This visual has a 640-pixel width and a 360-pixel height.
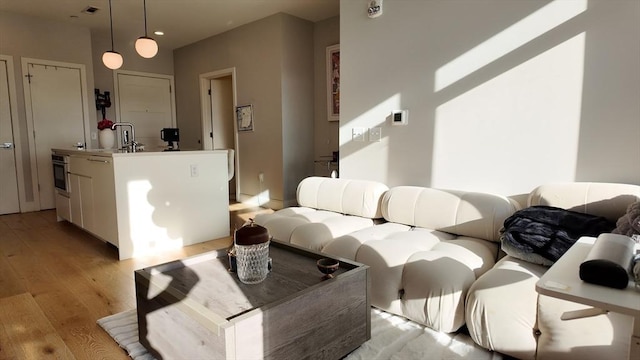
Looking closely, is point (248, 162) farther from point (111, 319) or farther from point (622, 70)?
point (622, 70)

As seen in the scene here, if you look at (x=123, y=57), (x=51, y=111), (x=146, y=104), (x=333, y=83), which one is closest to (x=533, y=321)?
(x=333, y=83)

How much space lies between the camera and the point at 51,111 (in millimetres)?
5387

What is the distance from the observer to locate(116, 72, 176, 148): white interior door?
20.6ft

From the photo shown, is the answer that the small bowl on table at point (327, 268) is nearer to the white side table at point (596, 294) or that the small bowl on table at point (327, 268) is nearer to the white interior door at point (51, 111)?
the white side table at point (596, 294)

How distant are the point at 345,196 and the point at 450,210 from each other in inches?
34.7

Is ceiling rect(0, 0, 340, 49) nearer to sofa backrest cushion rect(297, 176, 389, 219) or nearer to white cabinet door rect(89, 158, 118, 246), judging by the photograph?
white cabinet door rect(89, 158, 118, 246)

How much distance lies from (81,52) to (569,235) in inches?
256

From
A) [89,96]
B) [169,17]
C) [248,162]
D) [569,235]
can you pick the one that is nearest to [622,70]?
[569,235]

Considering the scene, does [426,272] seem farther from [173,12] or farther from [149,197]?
[173,12]

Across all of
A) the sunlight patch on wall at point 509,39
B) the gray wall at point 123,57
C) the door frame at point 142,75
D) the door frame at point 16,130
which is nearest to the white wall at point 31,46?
the door frame at point 16,130

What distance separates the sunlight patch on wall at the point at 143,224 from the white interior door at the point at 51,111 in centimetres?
318

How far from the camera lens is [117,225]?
3170mm

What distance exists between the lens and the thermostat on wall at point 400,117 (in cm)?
302

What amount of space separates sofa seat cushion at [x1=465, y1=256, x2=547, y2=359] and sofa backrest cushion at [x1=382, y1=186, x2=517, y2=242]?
1.78ft
